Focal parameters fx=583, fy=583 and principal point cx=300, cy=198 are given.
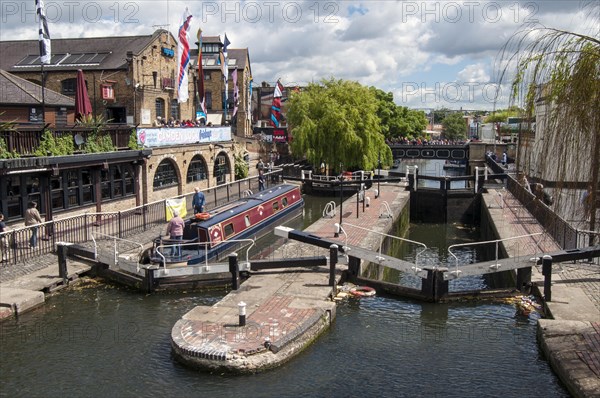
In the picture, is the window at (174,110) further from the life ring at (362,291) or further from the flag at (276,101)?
the life ring at (362,291)

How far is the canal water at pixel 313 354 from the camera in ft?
33.9

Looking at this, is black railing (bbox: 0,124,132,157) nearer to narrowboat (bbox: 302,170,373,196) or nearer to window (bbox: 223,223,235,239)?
window (bbox: 223,223,235,239)

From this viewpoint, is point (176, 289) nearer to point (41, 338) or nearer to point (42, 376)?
point (41, 338)

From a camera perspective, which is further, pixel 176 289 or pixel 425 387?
pixel 176 289

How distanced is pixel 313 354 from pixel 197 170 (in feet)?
69.3

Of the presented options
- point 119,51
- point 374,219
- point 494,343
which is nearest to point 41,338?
point 494,343

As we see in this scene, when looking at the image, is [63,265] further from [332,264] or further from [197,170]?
[197,170]

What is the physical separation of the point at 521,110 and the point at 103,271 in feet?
40.8

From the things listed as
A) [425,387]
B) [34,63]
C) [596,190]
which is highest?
[34,63]

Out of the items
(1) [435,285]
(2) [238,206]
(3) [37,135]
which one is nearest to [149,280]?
(3) [37,135]

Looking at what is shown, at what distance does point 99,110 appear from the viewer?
31672 mm

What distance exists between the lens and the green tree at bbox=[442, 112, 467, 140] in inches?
5307

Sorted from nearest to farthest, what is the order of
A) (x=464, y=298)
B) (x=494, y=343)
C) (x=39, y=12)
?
(x=494, y=343) → (x=464, y=298) → (x=39, y=12)

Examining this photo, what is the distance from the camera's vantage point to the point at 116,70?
3108cm
